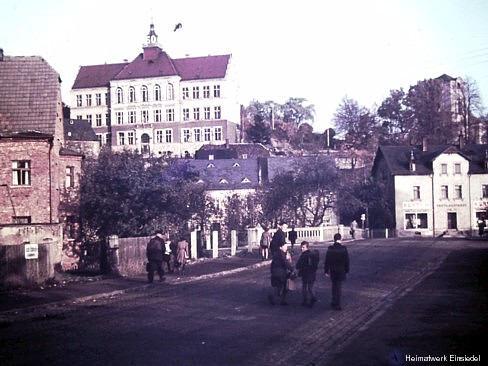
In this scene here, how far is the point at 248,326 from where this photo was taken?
13.7m

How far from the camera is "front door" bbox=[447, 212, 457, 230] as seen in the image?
249ft

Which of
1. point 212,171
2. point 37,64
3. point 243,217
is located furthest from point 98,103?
point 37,64

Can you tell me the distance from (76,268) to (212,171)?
4295cm

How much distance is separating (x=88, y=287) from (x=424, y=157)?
62.8 metres

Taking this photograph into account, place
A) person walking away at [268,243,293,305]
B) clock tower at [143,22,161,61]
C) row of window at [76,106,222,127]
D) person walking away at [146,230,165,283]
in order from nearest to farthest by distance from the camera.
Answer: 1. person walking away at [268,243,293,305]
2. person walking away at [146,230,165,283]
3. row of window at [76,106,222,127]
4. clock tower at [143,22,161,61]

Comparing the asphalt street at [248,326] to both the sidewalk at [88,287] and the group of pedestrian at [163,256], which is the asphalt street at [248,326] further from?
the group of pedestrian at [163,256]

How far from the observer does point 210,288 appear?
21.8 meters

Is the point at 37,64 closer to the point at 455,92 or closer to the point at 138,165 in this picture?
the point at 138,165

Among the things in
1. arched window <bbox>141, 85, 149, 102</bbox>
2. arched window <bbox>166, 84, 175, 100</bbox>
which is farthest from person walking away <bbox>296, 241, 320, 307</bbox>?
arched window <bbox>141, 85, 149, 102</bbox>

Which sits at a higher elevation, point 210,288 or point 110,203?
point 110,203

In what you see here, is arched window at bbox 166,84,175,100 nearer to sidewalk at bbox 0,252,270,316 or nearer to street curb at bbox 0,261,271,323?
sidewalk at bbox 0,252,270,316

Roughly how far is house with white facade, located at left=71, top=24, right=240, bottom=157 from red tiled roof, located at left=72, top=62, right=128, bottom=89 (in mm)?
1908

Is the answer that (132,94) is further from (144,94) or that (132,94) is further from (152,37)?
(152,37)

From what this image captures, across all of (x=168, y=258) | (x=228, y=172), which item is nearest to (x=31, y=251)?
(x=168, y=258)
